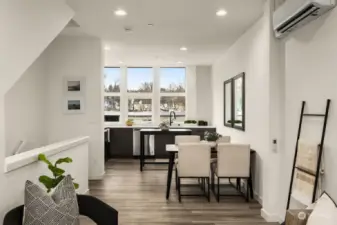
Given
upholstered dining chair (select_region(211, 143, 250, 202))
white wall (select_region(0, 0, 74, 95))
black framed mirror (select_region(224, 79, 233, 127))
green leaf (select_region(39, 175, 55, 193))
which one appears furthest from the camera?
black framed mirror (select_region(224, 79, 233, 127))

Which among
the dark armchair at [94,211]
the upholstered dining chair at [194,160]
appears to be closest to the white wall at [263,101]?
the upholstered dining chair at [194,160]

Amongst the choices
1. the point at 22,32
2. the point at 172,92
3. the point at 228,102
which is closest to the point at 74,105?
the point at 228,102

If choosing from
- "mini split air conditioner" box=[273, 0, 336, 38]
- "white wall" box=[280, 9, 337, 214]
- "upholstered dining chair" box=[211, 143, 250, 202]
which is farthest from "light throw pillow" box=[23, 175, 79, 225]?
"upholstered dining chair" box=[211, 143, 250, 202]

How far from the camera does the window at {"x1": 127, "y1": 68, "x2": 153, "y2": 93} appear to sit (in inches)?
428

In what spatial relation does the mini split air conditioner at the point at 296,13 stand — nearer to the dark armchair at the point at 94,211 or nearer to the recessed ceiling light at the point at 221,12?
the recessed ceiling light at the point at 221,12

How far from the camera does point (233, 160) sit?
5.26 m

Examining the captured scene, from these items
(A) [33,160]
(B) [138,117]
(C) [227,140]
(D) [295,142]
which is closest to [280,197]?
(D) [295,142]

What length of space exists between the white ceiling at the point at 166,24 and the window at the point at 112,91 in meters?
2.06

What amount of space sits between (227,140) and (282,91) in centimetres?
232

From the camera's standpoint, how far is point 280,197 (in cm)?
429

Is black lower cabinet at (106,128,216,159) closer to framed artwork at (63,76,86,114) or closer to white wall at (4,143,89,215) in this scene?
framed artwork at (63,76,86,114)

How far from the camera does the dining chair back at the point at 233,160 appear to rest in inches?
206

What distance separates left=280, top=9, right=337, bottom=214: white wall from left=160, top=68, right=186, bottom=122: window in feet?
22.4

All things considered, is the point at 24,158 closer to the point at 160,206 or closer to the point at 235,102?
the point at 160,206
